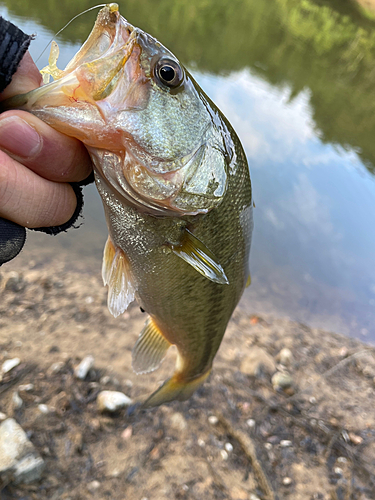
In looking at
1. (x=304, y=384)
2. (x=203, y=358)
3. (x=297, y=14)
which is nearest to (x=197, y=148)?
(x=203, y=358)

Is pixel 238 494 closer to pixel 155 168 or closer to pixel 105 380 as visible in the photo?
pixel 105 380

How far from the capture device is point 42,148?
43.2 inches

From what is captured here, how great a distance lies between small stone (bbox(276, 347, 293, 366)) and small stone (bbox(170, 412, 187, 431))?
5.12ft

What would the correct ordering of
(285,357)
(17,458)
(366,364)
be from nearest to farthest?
1. (17,458)
2. (285,357)
3. (366,364)

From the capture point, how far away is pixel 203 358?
2.32 metres

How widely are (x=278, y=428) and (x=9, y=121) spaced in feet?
10.1

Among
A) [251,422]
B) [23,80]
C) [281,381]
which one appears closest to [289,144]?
[281,381]

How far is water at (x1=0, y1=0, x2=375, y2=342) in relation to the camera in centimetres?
544

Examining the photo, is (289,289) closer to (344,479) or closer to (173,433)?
(344,479)

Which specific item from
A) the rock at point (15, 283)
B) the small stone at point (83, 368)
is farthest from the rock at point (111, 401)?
the rock at point (15, 283)

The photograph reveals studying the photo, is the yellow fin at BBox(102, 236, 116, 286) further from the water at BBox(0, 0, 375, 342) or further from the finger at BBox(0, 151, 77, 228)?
the water at BBox(0, 0, 375, 342)

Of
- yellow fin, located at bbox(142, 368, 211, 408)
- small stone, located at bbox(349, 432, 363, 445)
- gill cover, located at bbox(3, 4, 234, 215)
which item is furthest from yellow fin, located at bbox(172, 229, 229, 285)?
small stone, located at bbox(349, 432, 363, 445)

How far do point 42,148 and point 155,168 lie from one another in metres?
0.38

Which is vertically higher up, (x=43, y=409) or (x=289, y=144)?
(x=289, y=144)
